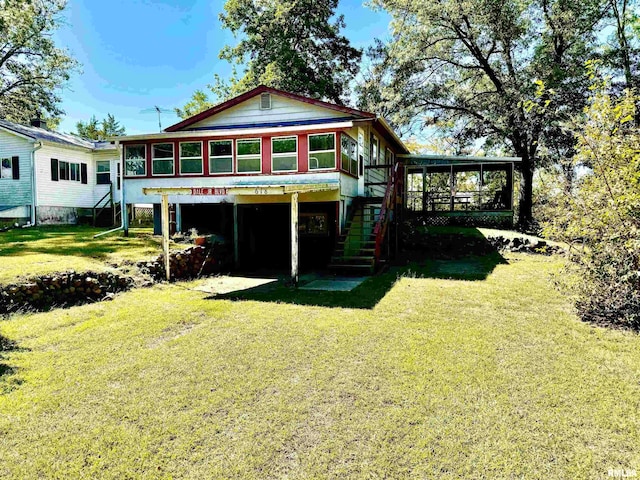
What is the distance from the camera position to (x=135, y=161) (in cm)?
1476

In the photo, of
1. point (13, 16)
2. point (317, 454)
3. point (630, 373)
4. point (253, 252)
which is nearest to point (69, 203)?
point (253, 252)

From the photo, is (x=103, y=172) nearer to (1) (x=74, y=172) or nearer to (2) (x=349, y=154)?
(1) (x=74, y=172)

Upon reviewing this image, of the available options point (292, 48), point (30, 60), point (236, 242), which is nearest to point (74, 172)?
point (236, 242)

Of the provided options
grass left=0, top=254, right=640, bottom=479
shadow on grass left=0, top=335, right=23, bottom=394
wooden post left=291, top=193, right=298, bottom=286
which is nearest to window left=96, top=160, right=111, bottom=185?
wooden post left=291, top=193, right=298, bottom=286

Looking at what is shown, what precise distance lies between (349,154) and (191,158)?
18.8ft

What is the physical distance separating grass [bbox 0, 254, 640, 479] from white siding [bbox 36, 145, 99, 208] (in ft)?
48.1

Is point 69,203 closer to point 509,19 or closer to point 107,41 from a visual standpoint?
point 107,41

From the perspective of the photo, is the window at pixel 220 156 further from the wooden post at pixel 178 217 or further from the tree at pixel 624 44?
the tree at pixel 624 44

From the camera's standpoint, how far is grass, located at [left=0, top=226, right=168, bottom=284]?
7.79 m

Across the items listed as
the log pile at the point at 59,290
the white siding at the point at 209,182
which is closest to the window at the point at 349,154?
the white siding at the point at 209,182

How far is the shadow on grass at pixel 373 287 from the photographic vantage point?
24.7ft

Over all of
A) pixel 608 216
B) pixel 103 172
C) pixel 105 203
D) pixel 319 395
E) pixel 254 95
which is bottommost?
pixel 319 395

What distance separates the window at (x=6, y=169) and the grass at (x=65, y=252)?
7.44 metres

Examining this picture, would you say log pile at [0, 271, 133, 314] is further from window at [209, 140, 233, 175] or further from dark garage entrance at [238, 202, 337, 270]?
window at [209, 140, 233, 175]
